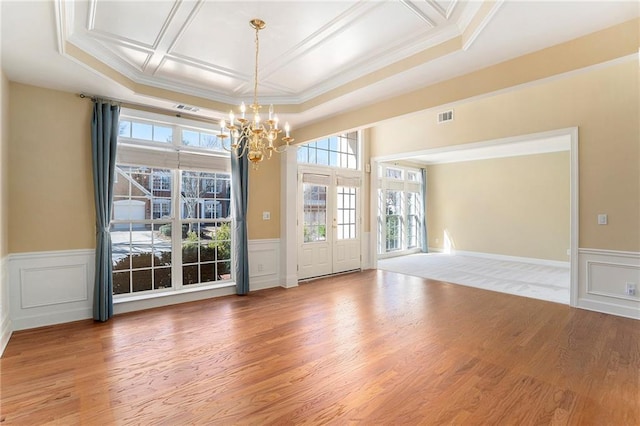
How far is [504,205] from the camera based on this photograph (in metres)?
8.38

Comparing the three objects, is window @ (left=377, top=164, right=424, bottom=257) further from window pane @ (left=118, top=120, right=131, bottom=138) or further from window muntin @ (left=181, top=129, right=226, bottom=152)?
window pane @ (left=118, top=120, right=131, bottom=138)

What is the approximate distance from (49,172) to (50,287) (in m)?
1.37

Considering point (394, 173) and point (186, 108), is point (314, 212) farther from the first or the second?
point (394, 173)

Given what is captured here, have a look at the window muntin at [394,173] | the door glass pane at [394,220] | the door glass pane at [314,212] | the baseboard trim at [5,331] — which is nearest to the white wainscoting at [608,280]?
the door glass pane at [314,212]

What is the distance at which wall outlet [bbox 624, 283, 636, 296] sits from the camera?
4.00 m

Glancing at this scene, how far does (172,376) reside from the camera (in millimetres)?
2623

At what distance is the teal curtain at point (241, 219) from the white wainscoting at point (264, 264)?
10.1 inches

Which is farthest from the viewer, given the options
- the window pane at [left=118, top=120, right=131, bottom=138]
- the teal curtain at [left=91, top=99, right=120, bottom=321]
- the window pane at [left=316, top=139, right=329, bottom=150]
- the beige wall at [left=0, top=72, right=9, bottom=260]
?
the window pane at [left=316, top=139, right=329, bottom=150]

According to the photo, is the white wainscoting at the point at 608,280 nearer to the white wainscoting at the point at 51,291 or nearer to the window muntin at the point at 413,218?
the window muntin at the point at 413,218

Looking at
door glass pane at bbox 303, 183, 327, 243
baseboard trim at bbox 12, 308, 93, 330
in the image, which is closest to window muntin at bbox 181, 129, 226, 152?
door glass pane at bbox 303, 183, 327, 243

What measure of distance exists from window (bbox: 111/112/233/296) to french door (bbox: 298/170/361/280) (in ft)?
4.97

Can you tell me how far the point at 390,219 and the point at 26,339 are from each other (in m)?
7.94

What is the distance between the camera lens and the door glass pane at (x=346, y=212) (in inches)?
266

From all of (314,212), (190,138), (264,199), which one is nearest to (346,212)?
(314,212)
